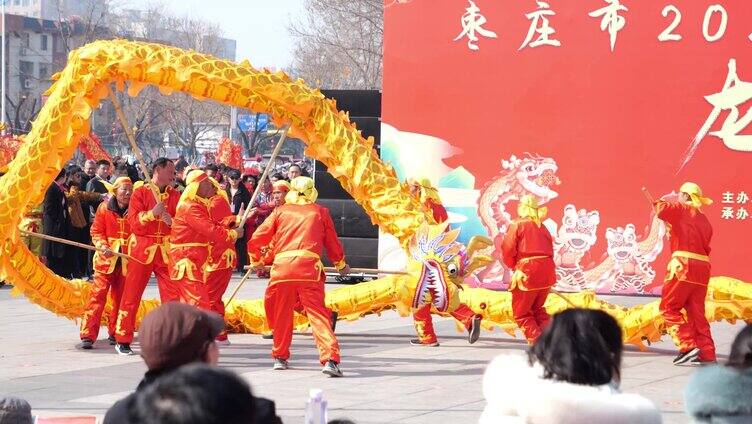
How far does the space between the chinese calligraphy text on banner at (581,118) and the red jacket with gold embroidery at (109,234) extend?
558 centimetres

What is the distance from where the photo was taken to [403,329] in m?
12.6

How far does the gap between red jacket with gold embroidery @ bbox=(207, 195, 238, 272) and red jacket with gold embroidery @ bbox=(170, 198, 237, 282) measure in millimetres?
74

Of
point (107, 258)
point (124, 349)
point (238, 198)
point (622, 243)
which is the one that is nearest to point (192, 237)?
point (107, 258)

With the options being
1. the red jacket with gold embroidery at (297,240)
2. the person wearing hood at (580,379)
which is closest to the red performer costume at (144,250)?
the red jacket with gold embroidery at (297,240)

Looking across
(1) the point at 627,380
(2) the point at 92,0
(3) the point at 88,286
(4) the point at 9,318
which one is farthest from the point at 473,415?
(2) the point at 92,0

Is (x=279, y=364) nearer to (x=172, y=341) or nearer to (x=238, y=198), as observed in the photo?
(x=172, y=341)

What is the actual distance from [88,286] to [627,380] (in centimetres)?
447

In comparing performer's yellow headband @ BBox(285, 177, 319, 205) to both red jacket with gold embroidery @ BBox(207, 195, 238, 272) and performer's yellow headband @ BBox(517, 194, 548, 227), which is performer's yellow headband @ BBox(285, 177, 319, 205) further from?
performer's yellow headband @ BBox(517, 194, 548, 227)

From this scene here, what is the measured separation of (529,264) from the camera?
10336mm

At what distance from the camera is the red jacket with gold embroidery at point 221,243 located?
10242 millimetres

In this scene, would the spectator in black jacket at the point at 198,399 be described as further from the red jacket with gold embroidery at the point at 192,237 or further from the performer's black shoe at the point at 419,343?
the performer's black shoe at the point at 419,343

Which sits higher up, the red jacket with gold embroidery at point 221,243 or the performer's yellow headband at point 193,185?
the performer's yellow headband at point 193,185

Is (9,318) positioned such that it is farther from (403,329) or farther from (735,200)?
(735,200)

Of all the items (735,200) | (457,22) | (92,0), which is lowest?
(735,200)
